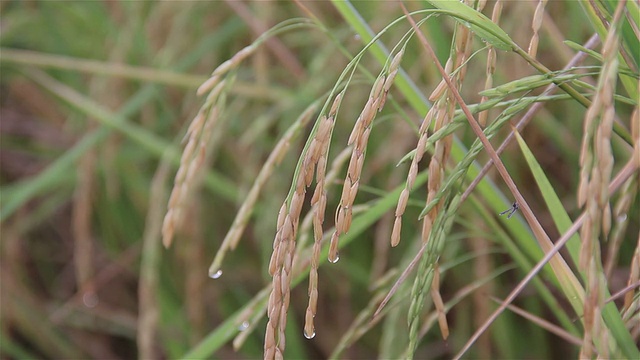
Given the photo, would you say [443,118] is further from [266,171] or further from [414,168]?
[266,171]

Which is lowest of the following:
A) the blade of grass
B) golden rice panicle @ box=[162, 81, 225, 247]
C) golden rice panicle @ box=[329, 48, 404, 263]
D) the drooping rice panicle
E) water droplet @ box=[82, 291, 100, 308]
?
the blade of grass

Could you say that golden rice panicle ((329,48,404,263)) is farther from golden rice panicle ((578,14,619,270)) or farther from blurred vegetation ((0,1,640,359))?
blurred vegetation ((0,1,640,359))

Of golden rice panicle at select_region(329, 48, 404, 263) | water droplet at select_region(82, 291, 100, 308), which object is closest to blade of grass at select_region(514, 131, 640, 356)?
golden rice panicle at select_region(329, 48, 404, 263)

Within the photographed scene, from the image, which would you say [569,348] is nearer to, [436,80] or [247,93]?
[436,80]

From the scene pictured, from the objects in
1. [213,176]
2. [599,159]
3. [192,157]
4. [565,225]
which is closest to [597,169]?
[599,159]

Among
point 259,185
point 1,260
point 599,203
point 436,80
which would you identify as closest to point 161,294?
point 1,260

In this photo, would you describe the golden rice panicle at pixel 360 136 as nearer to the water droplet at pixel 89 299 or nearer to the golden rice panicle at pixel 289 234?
the golden rice panicle at pixel 289 234

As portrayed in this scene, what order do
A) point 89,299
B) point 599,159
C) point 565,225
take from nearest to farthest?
point 599,159 → point 565,225 → point 89,299

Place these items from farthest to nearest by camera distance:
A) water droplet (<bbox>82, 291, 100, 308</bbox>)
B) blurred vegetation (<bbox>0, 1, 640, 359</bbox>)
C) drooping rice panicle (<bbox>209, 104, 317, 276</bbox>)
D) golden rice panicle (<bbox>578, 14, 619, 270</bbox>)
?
water droplet (<bbox>82, 291, 100, 308</bbox>) < blurred vegetation (<bbox>0, 1, 640, 359</bbox>) < drooping rice panicle (<bbox>209, 104, 317, 276</bbox>) < golden rice panicle (<bbox>578, 14, 619, 270</bbox>)
